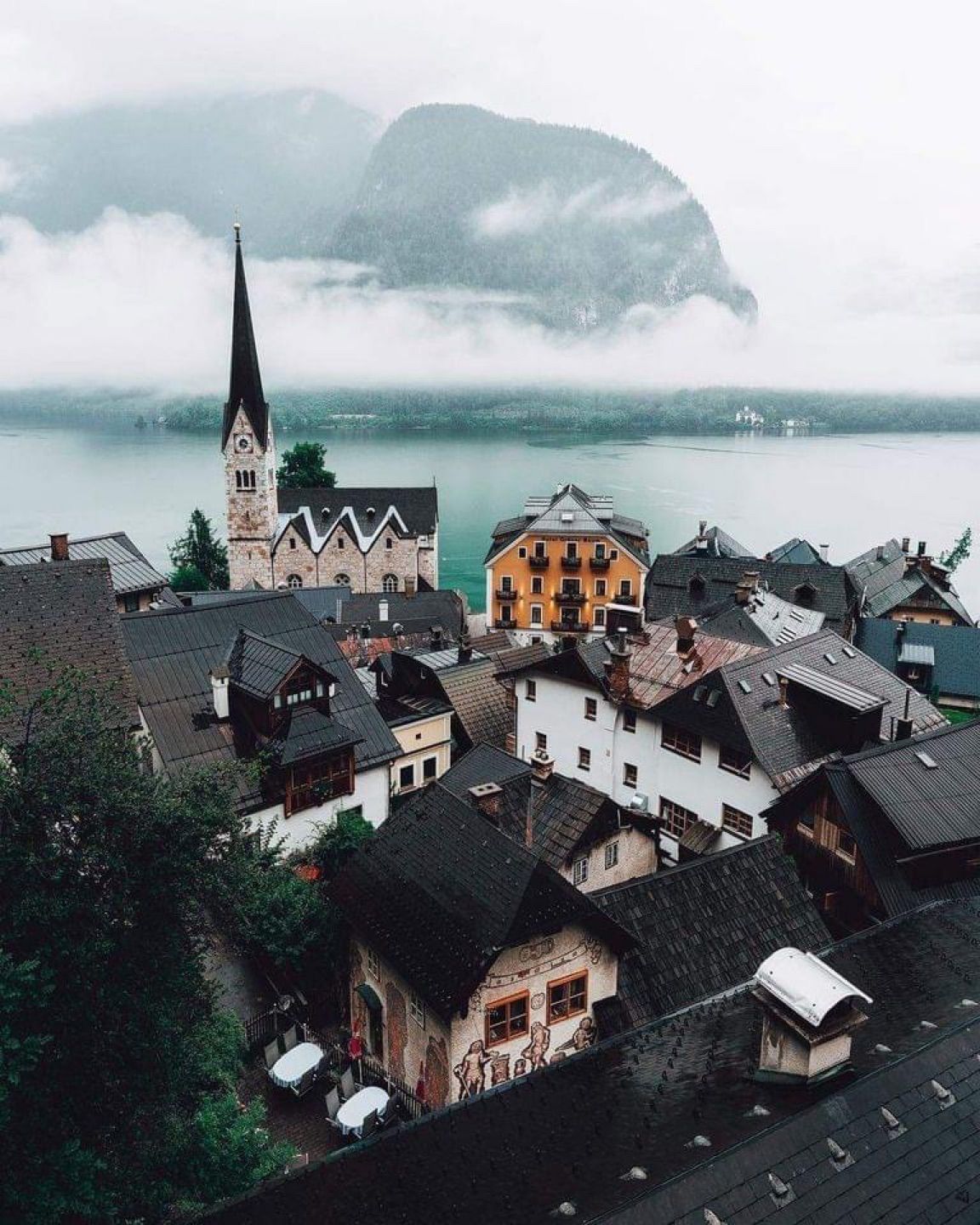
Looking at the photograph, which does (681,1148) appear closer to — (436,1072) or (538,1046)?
(538,1046)

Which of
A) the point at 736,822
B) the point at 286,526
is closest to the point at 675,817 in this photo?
the point at 736,822

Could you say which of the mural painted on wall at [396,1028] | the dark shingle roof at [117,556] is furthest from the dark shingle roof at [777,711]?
the dark shingle roof at [117,556]

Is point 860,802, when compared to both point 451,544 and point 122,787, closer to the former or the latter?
point 122,787

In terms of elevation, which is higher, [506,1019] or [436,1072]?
[506,1019]

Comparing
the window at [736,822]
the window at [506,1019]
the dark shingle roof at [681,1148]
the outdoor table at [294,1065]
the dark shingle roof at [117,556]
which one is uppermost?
the dark shingle roof at [117,556]

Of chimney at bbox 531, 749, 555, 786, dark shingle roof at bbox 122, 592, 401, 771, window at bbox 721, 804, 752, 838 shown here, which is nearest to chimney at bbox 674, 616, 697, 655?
window at bbox 721, 804, 752, 838

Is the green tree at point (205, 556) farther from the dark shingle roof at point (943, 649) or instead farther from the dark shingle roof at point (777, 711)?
the dark shingle roof at point (777, 711)
